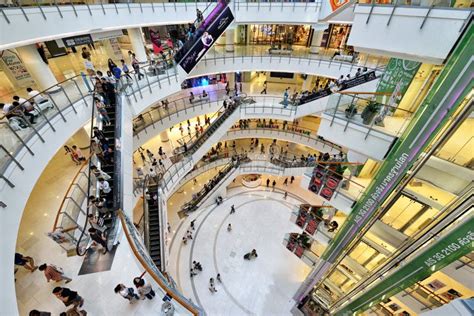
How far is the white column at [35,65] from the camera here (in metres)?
9.70

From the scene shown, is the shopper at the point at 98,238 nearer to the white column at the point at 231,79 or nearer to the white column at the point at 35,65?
the white column at the point at 35,65

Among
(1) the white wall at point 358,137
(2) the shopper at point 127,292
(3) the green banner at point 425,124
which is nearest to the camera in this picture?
(3) the green banner at point 425,124

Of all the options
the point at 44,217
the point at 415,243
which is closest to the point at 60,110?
the point at 44,217

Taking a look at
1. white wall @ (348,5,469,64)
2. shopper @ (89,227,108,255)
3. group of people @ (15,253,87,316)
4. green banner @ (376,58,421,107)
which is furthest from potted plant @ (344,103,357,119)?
group of people @ (15,253,87,316)

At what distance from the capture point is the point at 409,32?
15.1 feet

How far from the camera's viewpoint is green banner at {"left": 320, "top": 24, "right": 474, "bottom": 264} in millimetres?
3611

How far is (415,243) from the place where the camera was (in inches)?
211

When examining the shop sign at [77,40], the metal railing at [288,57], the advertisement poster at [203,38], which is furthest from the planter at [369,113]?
the shop sign at [77,40]

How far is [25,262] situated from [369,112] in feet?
36.2

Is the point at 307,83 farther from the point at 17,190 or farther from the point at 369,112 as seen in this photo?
the point at 17,190

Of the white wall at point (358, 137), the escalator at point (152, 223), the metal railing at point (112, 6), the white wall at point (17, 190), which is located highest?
the metal railing at point (112, 6)

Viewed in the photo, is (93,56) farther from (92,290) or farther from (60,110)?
(92,290)

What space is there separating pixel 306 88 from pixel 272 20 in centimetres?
756

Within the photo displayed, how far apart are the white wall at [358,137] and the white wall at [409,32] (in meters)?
1.99
